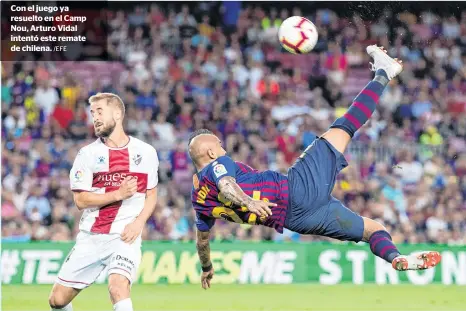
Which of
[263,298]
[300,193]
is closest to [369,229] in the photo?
[300,193]

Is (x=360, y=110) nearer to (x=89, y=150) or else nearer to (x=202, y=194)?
(x=202, y=194)

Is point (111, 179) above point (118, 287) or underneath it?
above

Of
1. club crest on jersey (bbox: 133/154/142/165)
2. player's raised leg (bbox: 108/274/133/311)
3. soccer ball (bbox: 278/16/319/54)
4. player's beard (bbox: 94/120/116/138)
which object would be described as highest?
soccer ball (bbox: 278/16/319/54)

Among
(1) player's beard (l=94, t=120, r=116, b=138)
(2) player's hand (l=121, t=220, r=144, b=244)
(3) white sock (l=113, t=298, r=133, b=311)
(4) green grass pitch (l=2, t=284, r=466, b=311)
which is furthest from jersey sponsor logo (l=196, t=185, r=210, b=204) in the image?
(4) green grass pitch (l=2, t=284, r=466, b=311)

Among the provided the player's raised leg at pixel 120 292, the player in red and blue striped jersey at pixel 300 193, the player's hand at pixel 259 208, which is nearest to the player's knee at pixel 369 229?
the player in red and blue striped jersey at pixel 300 193

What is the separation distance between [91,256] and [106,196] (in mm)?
621

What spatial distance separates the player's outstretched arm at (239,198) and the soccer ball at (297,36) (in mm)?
2957

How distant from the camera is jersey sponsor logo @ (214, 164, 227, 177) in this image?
819 centimetres

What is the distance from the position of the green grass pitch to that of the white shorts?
3.65 metres

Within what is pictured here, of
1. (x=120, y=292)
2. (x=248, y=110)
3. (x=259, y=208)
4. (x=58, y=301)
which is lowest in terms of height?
(x=58, y=301)

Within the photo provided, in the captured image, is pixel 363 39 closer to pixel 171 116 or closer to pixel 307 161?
pixel 171 116

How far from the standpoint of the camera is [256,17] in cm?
2192

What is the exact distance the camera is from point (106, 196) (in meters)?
8.35

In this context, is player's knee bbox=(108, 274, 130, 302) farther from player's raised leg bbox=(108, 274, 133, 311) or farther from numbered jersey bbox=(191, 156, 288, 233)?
numbered jersey bbox=(191, 156, 288, 233)
